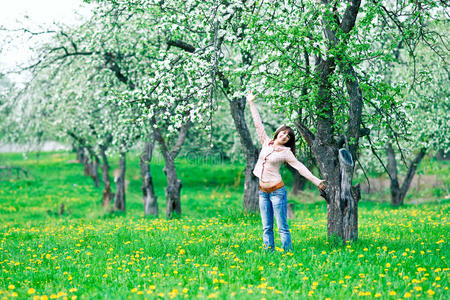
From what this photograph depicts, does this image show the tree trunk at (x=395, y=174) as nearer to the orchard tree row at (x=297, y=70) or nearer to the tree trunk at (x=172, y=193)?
the orchard tree row at (x=297, y=70)

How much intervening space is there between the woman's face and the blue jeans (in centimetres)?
83

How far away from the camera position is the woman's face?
7.89 metres

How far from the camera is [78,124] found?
72.8 ft

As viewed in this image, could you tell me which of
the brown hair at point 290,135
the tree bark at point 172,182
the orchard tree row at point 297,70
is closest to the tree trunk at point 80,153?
the tree bark at point 172,182

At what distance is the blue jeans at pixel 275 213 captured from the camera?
7.84m

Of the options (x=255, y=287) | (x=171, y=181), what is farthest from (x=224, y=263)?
(x=171, y=181)

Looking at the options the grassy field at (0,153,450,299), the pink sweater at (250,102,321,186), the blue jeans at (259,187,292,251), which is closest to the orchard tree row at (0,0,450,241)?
the pink sweater at (250,102,321,186)

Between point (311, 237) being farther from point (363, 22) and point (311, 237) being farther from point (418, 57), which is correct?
point (418, 57)

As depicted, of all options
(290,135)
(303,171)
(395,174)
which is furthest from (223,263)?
(395,174)

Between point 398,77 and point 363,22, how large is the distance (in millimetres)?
12258

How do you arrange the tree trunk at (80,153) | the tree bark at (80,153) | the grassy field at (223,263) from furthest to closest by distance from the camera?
1. the tree bark at (80,153)
2. the tree trunk at (80,153)
3. the grassy field at (223,263)

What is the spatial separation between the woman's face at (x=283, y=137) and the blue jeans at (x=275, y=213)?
829mm

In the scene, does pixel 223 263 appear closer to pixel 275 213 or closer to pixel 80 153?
pixel 275 213

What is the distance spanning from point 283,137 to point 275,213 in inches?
52.8
